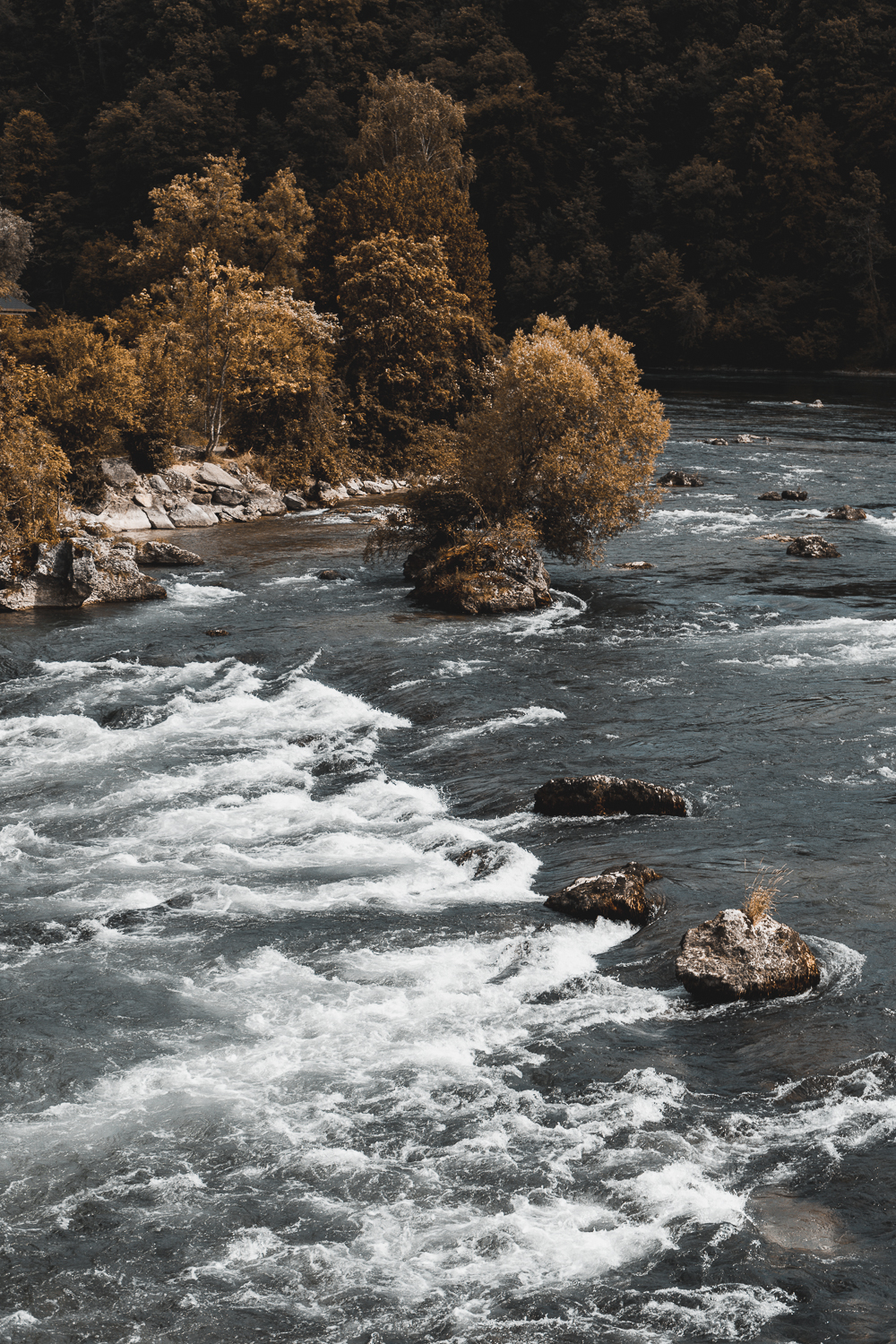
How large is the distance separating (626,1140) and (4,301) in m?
72.4

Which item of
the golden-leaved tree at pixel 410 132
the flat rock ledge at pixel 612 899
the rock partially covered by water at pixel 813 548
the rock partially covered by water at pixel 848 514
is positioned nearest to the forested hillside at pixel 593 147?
the golden-leaved tree at pixel 410 132

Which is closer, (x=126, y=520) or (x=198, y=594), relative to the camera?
(x=198, y=594)

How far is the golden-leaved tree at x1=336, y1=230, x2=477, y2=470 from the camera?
49094 millimetres

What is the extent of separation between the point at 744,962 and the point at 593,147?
356 feet

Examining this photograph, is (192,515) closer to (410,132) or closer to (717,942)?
(717,942)

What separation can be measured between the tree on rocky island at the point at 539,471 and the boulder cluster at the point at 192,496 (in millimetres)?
11444

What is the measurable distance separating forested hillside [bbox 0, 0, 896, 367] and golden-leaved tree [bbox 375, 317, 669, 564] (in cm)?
5885

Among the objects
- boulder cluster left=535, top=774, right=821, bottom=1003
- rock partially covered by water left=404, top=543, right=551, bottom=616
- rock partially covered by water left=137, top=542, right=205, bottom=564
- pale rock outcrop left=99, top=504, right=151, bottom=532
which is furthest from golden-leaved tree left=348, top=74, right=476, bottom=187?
boulder cluster left=535, top=774, right=821, bottom=1003

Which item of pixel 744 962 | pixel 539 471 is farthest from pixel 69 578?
pixel 744 962

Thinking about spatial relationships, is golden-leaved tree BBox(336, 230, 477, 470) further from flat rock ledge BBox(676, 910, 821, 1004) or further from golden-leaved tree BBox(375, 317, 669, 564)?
flat rock ledge BBox(676, 910, 821, 1004)

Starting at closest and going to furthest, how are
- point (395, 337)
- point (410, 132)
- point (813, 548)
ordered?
point (813, 548) → point (395, 337) → point (410, 132)

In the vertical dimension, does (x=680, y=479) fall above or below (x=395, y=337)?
below

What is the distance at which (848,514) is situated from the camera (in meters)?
37.7

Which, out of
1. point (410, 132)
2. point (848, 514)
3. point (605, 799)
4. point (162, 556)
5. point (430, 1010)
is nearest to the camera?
point (430, 1010)
